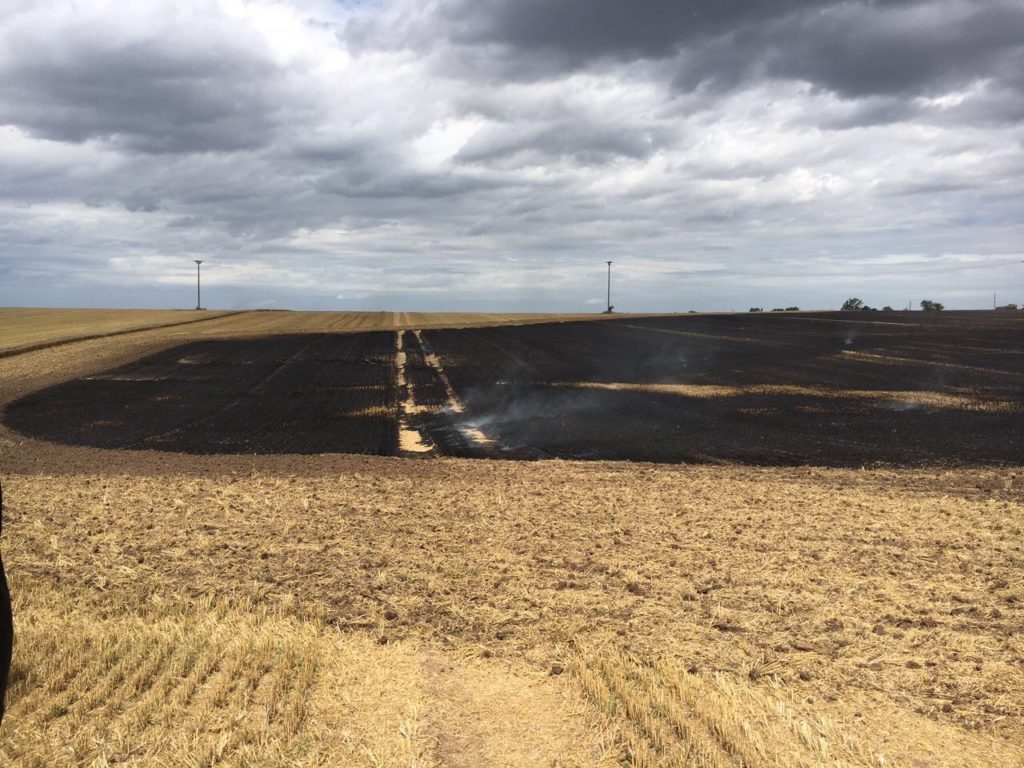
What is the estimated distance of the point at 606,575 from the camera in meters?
8.54

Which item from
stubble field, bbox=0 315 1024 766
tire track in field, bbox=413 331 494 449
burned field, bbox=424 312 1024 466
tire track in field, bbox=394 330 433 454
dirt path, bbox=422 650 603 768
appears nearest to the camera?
dirt path, bbox=422 650 603 768

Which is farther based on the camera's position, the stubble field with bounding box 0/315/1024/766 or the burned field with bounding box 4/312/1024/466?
the burned field with bounding box 4/312/1024/466

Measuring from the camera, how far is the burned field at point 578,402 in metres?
17.0

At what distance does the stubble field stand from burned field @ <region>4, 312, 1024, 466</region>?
3.83 meters

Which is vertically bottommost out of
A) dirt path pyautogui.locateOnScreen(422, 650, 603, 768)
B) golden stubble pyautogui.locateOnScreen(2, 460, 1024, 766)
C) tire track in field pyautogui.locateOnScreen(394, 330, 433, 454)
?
dirt path pyautogui.locateOnScreen(422, 650, 603, 768)

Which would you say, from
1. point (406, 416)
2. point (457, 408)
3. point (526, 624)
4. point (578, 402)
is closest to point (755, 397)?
point (578, 402)

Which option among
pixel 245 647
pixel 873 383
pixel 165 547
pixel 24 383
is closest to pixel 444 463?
pixel 165 547

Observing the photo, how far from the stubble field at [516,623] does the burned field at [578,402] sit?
383cm

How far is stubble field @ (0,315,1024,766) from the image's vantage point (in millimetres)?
5320

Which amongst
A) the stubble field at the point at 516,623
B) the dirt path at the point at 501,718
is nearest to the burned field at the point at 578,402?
the stubble field at the point at 516,623

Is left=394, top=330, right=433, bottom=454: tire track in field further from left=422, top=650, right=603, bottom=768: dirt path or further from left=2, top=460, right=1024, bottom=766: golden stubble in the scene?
left=422, top=650, right=603, bottom=768: dirt path

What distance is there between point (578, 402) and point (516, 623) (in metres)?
16.3

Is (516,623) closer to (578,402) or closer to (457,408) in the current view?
(457,408)

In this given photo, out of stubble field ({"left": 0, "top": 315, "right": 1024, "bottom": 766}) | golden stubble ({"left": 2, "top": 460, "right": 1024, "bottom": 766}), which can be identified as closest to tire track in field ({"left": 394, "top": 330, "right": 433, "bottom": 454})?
stubble field ({"left": 0, "top": 315, "right": 1024, "bottom": 766})
